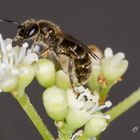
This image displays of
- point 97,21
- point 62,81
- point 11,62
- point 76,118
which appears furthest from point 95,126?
point 97,21

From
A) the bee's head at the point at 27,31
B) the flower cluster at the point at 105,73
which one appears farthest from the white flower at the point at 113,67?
the bee's head at the point at 27,31

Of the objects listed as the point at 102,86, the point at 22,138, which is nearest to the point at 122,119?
the point at 22,138

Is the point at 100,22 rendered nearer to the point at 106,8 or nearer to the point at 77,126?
the point at 106,8

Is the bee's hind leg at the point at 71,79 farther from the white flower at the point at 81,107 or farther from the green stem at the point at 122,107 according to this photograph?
the green stem at the point at 122,107

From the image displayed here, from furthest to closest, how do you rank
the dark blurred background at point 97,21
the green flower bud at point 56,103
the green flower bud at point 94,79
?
the dark blurred background at point 97,21 < the green flower bud at point 94,79 < the green flower bud at point 56,103

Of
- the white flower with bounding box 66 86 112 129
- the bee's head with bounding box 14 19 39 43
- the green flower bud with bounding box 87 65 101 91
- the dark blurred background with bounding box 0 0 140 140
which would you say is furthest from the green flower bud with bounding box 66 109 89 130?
the dark blurred background with bounding box 0 0 140 140
